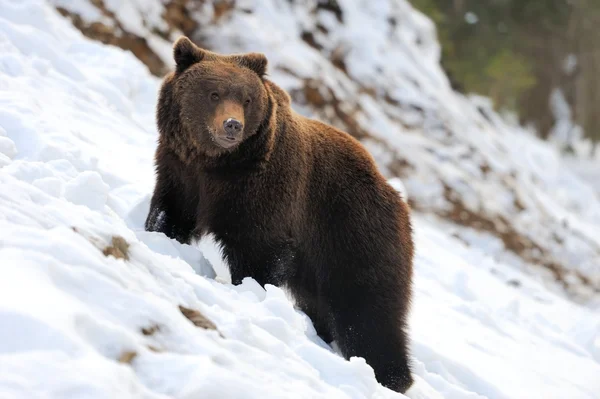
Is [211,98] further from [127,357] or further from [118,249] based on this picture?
[127,357]

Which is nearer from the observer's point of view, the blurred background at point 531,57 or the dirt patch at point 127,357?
the dirt patch at point 127,357

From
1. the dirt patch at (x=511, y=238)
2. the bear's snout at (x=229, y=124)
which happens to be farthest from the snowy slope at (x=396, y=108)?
the bear's snout at (x=229, y=124)

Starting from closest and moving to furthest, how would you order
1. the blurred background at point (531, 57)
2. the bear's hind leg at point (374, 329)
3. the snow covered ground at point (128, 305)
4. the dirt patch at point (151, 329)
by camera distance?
the snow covered ground at point (128, 305), the dirt patch at point (151, 329), the bear's hind leg at point (374, 329), the blurred background at point (531, 57)

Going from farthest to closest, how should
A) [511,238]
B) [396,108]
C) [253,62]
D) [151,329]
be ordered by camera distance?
[396,108]
[511,238]
[253,62]
[151,329]

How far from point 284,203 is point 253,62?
91 centimetres

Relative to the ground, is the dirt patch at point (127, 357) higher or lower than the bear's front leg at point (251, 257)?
higher

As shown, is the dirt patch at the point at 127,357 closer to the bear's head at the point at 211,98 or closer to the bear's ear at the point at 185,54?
the bear's head at the point at 211,98

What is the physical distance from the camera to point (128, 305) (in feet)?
8.34

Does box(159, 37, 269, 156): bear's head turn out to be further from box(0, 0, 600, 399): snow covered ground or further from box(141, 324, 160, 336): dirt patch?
box(141, 324, 160, 336): dirt patch

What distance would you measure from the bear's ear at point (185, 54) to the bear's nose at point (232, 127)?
635 millimetres

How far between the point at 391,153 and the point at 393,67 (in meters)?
2.84

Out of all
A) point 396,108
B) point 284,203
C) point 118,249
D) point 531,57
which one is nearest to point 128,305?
point 118,249

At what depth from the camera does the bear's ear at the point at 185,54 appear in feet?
14.3

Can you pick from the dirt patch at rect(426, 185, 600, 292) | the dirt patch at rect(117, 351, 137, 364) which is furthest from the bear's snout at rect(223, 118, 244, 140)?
the dirt patch at rect(426, 185, 600, 292)
